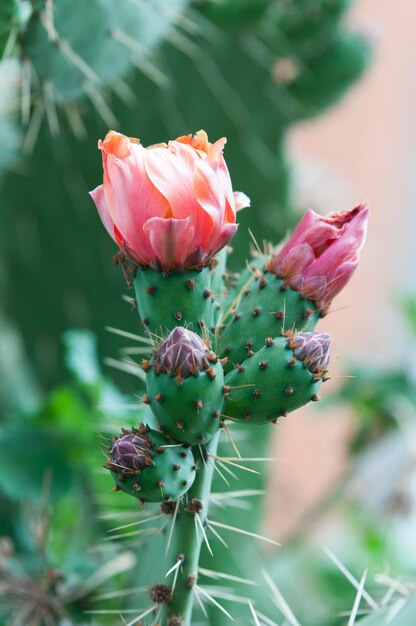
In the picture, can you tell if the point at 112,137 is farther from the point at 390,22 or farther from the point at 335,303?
the point at 390,22

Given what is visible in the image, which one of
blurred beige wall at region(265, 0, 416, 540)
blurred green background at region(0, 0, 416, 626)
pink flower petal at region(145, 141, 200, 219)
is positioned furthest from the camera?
blurred beige wall at region(265, 0, 416, 540)

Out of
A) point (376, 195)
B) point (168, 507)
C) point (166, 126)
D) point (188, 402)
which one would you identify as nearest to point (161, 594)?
point (168, 507)

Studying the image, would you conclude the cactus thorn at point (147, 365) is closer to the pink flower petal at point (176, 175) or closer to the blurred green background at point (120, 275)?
the pink flower petal at point (176, 175)

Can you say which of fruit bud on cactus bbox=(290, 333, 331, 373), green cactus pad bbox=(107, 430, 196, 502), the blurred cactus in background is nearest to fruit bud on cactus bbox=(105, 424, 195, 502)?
green cactus pad bbox=(107, 430, 196, 502)

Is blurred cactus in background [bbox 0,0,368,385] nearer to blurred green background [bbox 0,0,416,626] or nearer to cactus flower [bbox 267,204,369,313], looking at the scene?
blurred green background [bbox 0,0,416,626]

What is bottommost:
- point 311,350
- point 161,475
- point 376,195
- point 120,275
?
point 376,195

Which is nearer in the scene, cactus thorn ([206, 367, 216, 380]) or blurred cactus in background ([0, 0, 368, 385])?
cactus thorn ([206, 367, 216, 380])

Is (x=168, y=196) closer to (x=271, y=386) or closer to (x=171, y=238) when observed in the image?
(x=171, y=238)
